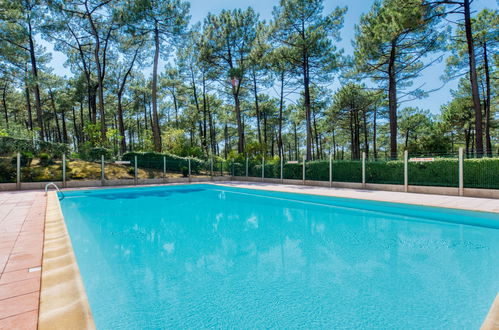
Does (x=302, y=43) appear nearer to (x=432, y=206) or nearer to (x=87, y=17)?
(x=432, y=206)

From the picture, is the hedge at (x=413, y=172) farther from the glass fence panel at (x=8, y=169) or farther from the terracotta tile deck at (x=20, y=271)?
the glass fence panel at (x=8, y=169)

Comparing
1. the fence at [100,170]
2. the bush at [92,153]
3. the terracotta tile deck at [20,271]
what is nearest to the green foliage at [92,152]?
the bush at [92,153]

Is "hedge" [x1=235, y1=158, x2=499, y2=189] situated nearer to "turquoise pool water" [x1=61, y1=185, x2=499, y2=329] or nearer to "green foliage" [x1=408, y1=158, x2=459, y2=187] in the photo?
"green foliage" [x1=408, y1=158, x2=459, y2=187]

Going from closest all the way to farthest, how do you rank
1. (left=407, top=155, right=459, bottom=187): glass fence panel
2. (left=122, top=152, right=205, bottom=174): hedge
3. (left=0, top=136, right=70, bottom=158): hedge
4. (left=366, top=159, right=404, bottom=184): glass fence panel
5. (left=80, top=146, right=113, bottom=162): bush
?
(left=407, top=155, right=459, bottom=187): glass fence panel < (left=366, top=159, right=404, bottom=184): glass fence panel < (left=0, top=136, right=70, bottom=158): hedge < (left=80, top=146, right=113, bottom=162): bush < (left=122, top=152, right=205, bottom=174): hedge

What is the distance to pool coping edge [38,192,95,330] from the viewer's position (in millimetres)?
1825

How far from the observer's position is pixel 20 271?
257cm

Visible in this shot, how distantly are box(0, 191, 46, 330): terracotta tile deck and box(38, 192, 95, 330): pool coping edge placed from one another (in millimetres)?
60

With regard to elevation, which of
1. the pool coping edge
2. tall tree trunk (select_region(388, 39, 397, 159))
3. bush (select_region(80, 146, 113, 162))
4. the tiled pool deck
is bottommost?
the pool coping edge

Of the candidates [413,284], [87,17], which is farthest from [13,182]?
[413,284]

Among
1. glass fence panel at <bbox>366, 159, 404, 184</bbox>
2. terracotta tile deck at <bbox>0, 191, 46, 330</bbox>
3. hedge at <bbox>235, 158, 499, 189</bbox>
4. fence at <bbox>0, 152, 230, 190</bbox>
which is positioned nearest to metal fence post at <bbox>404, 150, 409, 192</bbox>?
hedge at <bbox>235, 158, 499, 189</bbox>

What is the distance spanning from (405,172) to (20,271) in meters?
11.8

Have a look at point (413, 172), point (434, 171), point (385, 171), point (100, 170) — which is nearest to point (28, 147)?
point (100, 170)

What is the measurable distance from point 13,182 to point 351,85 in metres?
22.7

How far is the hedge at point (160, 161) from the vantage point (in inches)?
659
